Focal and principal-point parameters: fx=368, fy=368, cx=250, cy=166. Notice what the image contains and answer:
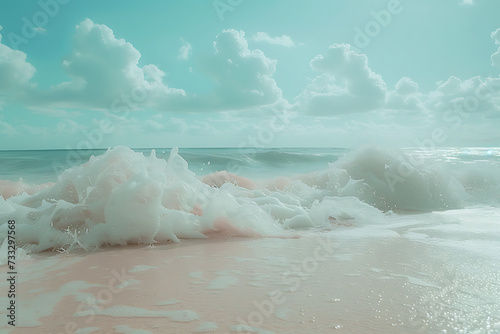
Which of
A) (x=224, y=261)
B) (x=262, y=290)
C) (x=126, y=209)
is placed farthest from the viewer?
Result: (x=126, y=209)

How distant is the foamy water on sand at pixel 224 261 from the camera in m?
2.16

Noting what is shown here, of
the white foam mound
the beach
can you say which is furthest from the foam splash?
the beach

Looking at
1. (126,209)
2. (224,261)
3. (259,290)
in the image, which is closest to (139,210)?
(126,209)

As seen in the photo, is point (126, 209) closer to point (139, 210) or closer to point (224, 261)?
point (139, 210)

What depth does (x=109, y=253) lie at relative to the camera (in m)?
3.83

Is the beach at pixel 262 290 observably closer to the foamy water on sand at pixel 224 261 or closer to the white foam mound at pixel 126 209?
the foamy water on sand at pixel 224 261

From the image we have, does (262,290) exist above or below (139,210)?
below

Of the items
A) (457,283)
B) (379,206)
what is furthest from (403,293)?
(379,206)

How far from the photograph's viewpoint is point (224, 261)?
3471mm

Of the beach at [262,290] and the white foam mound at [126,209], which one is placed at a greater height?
the white foam mound at [126,209]

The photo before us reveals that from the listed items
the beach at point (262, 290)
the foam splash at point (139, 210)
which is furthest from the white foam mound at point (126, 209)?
the beach at point (262, 290)

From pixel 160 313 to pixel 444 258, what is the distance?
9.09ft

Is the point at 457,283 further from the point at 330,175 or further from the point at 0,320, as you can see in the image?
the point at 330,175

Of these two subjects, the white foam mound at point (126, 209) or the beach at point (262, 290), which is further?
the white foam mound at point (126, 209)
